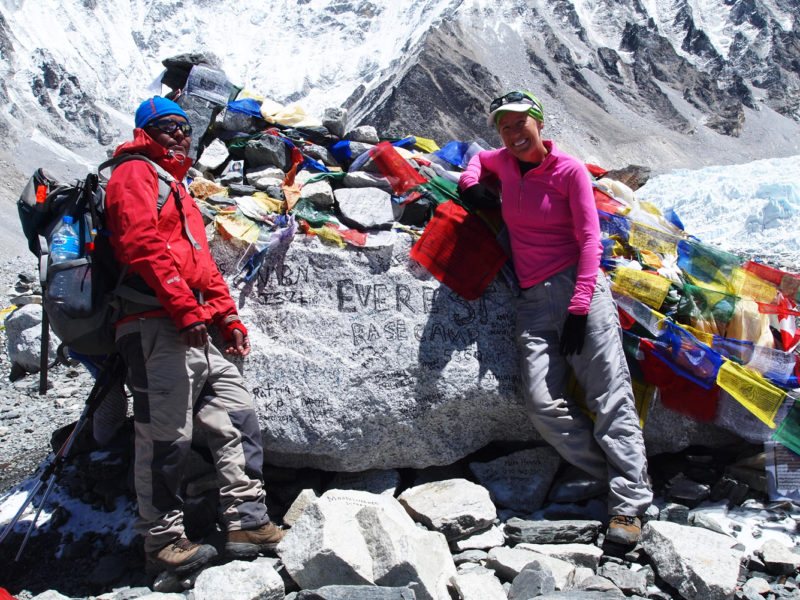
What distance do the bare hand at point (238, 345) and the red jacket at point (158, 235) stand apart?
295 millimetres

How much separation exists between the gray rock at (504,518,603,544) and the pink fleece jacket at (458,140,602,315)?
53.5 inches

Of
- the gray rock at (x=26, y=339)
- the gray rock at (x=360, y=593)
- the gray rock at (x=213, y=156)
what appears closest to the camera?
the gray rock at (x=360, y=593)

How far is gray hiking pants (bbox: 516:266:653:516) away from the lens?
13.6 feet

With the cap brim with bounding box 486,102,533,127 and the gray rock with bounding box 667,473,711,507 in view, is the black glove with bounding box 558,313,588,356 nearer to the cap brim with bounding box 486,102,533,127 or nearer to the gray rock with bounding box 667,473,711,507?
the gray rock with bounding box 667,473,711,507

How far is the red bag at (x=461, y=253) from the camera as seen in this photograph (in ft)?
16.2

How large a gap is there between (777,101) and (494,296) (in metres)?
114

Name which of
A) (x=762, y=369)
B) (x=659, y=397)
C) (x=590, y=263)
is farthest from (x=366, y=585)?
(x=762, y=369)

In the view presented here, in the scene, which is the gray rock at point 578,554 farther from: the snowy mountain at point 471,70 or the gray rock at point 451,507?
the snowy mountain at point 471,70

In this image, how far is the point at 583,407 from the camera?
14.8 feet

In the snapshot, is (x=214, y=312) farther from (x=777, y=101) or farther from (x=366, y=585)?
(x=777, y=101)

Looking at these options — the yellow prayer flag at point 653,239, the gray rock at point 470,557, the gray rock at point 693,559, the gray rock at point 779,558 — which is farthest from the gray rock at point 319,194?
the gray rock at point 779,558

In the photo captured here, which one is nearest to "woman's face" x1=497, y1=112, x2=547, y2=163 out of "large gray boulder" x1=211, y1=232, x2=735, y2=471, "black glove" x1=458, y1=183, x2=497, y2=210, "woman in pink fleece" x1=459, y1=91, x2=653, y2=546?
"woman in pink fleece" x1=459, y1=91, x2=653, y2=546

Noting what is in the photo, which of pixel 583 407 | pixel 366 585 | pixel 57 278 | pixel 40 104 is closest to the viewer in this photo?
pixel 366 585

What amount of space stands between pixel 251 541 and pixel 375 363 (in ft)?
4.91
